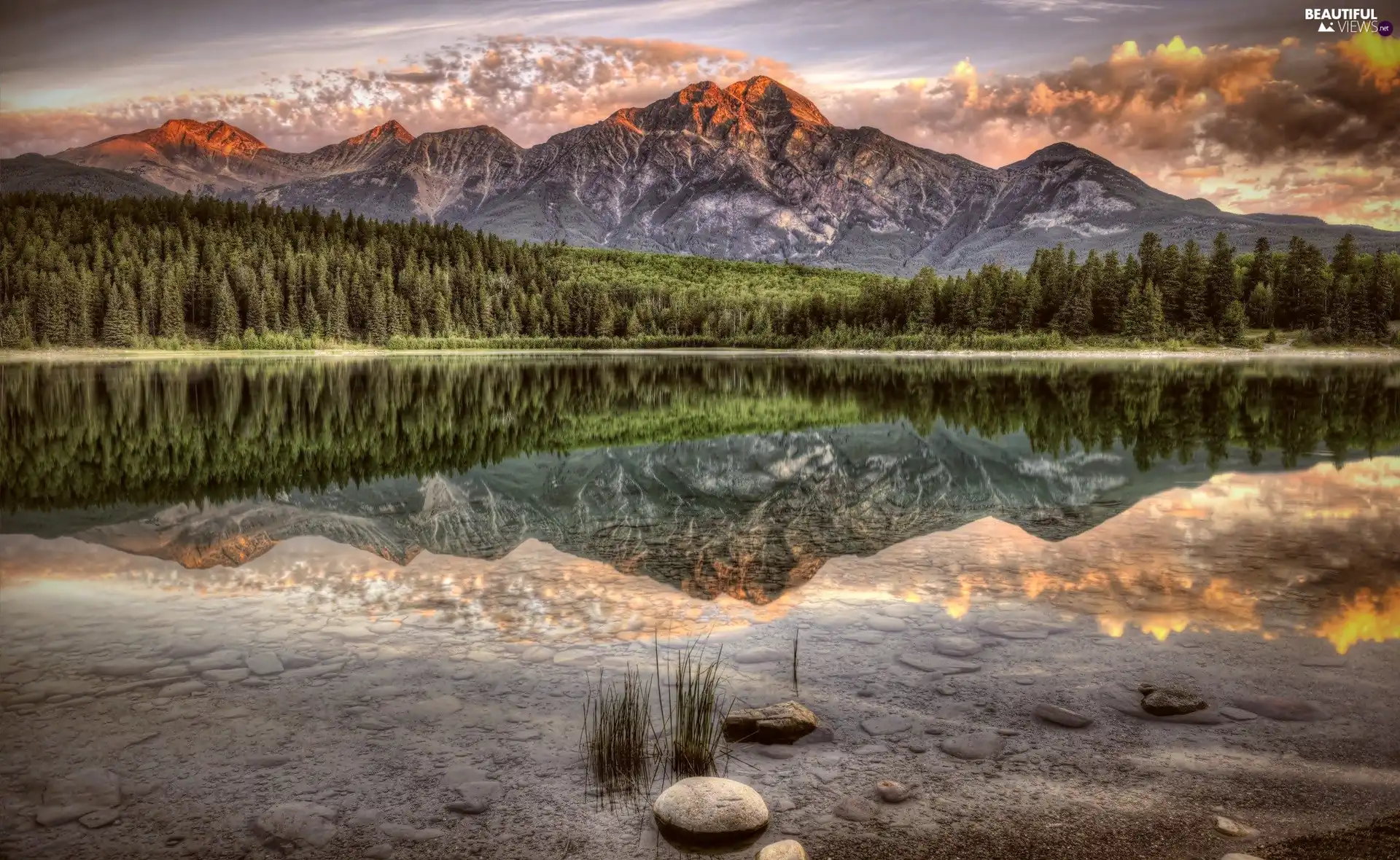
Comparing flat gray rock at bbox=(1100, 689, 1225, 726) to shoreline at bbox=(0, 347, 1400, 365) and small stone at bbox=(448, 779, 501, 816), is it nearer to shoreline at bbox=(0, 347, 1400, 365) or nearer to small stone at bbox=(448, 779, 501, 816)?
small stone at bbox=(448, 779, 501, 816)

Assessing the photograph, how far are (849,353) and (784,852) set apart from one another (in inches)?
5403

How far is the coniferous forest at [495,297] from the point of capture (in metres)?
122

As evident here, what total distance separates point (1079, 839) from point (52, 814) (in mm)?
7906

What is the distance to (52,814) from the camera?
23.0ft

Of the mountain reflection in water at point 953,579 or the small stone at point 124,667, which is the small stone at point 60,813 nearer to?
the small stone at point 124,667

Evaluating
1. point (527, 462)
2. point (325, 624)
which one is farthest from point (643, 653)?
point (527, 462)

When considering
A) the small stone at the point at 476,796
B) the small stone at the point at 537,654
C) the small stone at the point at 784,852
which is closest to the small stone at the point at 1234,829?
the small stone at the point at 784,852

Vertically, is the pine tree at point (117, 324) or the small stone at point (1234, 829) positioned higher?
the small stone at point (1234, 829)

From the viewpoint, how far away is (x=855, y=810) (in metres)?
7.05

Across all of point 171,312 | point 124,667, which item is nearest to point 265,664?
point 124,667

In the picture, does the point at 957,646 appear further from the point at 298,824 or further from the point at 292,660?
the point at 292,660

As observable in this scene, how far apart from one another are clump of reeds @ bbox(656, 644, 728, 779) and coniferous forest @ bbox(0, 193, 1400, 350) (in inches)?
5061

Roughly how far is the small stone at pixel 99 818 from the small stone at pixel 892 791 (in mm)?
6040

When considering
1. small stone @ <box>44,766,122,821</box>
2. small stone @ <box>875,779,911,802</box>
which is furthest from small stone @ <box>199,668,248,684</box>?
small stone @ <box>875,779,911,802</box>
